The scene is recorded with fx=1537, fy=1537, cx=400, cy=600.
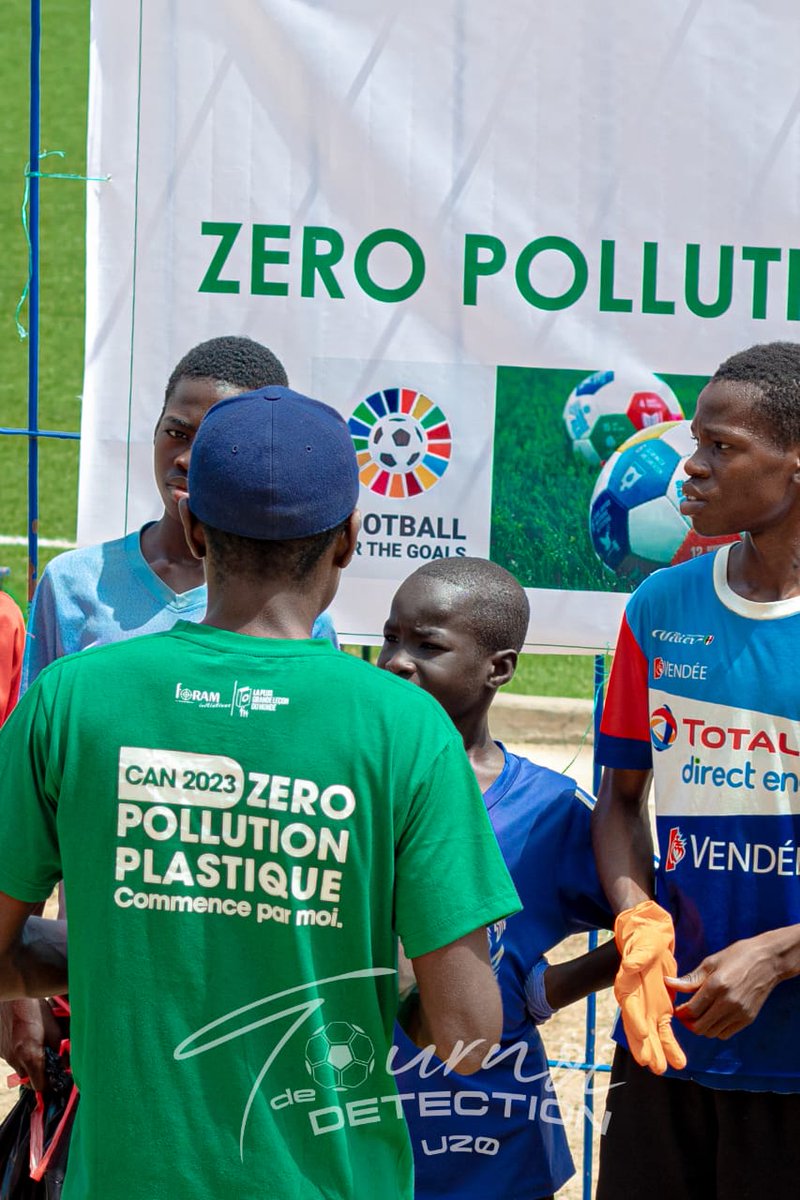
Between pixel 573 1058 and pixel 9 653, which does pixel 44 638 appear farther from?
pixel 573 1058

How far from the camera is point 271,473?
1742mm

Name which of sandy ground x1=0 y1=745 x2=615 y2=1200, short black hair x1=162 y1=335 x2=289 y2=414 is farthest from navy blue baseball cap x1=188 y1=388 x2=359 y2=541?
sandy ground x1=0 y1=745 x2=615 y2=1200

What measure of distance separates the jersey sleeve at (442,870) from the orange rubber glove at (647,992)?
0.63 metres

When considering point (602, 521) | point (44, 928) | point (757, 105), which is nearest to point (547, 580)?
point (602, 521)

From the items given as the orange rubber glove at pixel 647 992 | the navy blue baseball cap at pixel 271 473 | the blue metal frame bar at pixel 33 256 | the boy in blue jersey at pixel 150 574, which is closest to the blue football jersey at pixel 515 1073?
the orange rubber glove at pixel 647 992

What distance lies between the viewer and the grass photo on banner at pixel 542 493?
3.54m

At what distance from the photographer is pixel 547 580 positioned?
3596mm

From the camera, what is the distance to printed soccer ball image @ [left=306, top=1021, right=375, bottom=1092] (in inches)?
67.0

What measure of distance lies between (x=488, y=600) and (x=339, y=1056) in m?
1.17

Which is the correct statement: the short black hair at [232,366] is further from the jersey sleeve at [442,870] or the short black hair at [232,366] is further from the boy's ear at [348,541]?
the jersey sleeve at [442,870]

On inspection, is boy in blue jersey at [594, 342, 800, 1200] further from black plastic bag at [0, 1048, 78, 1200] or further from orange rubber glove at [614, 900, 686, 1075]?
black plastic bag at [0, 1048, 78, 1200]

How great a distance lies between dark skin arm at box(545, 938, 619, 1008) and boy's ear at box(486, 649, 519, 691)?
0.50 meters

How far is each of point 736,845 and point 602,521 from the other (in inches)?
49.9

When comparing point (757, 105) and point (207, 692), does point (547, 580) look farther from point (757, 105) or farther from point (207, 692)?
point (207, 692)
